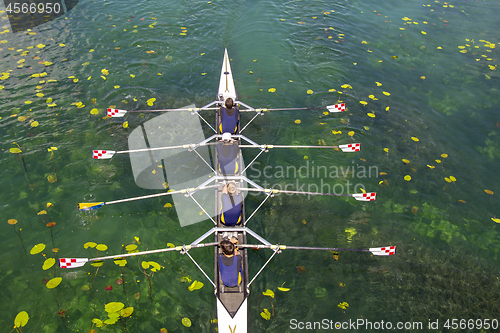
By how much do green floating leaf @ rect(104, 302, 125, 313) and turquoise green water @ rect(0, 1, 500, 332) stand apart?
158 millimetres

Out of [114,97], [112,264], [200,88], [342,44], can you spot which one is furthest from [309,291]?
[342,44]

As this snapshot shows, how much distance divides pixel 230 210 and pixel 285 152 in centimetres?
378

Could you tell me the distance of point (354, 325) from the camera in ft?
21.9

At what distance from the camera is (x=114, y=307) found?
21.6 feet

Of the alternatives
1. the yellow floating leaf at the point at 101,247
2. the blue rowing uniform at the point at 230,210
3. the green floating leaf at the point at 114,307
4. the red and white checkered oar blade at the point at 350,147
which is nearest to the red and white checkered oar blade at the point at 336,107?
the red and white checkered oar blade at the point at 350,147

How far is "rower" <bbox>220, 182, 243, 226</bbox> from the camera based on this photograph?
7.33m

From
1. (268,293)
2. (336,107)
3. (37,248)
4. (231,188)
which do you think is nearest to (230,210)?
(231,188)

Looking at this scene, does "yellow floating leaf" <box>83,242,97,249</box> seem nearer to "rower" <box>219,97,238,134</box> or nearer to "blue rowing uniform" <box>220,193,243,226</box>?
"blue rowing uniform" <box>220,193,243,226</box>

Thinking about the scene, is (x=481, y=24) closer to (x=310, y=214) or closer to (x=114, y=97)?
(x=310, y=214)

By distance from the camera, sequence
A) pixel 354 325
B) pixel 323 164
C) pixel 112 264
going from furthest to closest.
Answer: pixel 323 164 < pixel 112 264 < pixel 354 325

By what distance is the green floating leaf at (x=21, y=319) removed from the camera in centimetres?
626

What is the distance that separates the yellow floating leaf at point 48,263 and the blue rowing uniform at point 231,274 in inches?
172

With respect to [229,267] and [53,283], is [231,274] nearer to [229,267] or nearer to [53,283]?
[229,267]

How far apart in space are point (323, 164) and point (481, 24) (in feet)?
48.0
